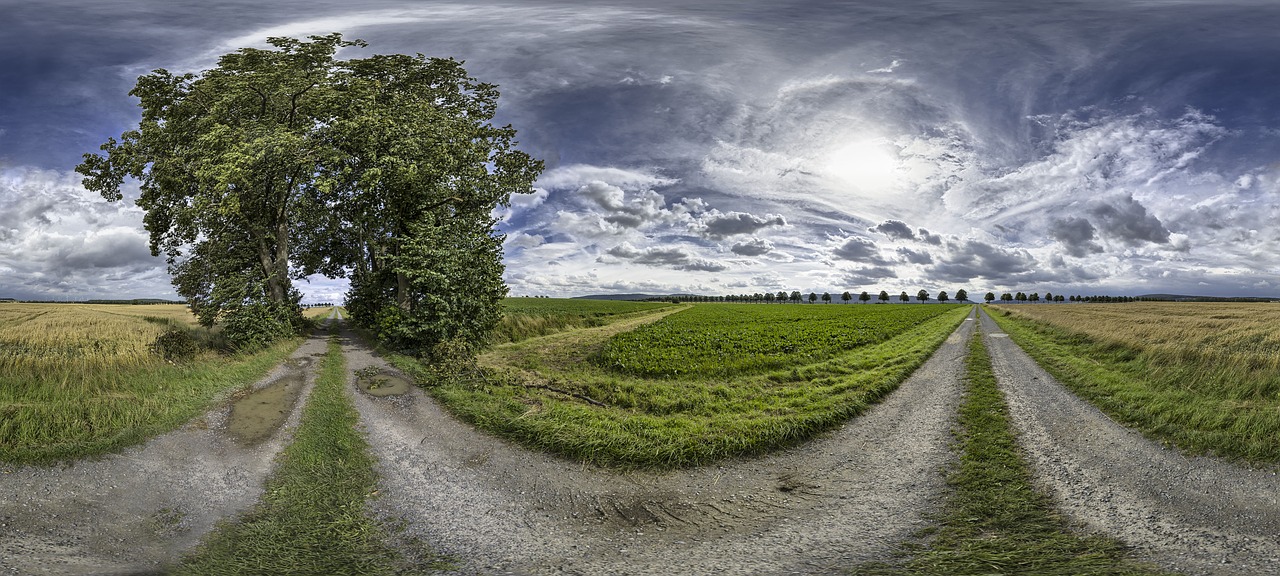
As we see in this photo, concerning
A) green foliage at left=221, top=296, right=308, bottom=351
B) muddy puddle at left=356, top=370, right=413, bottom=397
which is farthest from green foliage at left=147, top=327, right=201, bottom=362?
muddy puddle at left=356, top=370, right=413, bottom=397

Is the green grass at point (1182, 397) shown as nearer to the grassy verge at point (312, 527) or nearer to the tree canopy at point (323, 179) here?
the grassy verge at point (312, 527)

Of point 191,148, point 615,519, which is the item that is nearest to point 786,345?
point 615,519

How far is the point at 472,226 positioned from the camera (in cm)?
2047

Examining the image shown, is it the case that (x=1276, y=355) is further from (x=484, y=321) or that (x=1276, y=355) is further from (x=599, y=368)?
(x=484, y=321)

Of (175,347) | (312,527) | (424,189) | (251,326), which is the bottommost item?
(312,527)

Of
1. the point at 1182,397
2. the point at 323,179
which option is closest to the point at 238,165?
the point at 323,179

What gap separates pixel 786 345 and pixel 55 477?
2104 centimetres

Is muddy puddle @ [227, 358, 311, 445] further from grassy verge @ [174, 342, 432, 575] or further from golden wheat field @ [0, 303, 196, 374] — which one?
golden wheat field @ [0, 303, 196, 374]

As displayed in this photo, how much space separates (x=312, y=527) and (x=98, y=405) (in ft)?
21.9

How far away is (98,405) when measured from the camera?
929 cm

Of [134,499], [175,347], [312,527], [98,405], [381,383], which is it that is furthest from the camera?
[175,347]

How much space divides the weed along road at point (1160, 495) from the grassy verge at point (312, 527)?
7828 mm

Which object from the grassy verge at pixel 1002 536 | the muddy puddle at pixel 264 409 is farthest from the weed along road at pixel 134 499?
the grassy verge at pixel 1002 536

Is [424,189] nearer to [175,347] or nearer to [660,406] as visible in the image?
[175,347]
